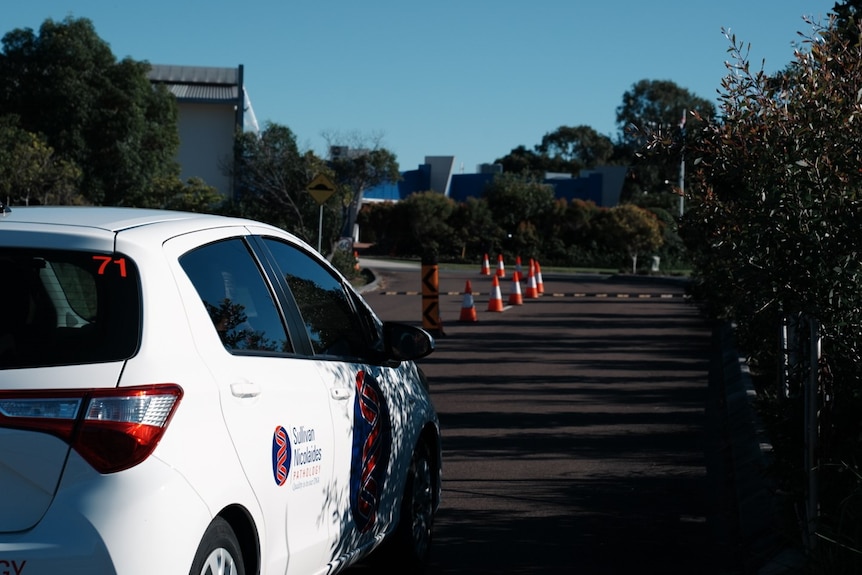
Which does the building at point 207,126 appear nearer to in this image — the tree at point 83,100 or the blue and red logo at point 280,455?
the tree at point 83,100

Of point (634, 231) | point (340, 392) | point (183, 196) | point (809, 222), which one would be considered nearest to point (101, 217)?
point (340, 392)

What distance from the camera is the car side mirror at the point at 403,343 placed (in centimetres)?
538

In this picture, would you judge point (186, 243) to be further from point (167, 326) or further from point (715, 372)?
point (715, 372)

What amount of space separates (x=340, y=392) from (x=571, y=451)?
187 inches

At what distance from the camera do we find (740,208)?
216 inches

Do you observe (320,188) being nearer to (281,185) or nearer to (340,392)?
(281,185)

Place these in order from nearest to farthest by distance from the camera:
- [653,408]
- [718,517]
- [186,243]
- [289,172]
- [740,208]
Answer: [186,243] < [740,208] < [718,517] < [653,408] < [289,172]

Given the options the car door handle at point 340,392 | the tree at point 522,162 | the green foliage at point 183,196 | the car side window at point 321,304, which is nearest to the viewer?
the car door handle at point 340,392

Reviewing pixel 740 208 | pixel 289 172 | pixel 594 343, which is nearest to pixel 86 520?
pixel 740 208

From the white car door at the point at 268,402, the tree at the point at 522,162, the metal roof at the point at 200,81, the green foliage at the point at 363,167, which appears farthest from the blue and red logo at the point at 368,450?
the tree at the point at 522,162

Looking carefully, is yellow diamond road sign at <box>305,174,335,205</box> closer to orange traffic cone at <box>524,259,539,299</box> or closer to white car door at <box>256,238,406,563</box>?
orange traffic cone at <box>524,259,539,299</box>

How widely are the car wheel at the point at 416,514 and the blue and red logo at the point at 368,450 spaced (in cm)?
45

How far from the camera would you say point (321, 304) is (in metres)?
5.09

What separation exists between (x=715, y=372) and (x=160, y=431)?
11987 millimetres
